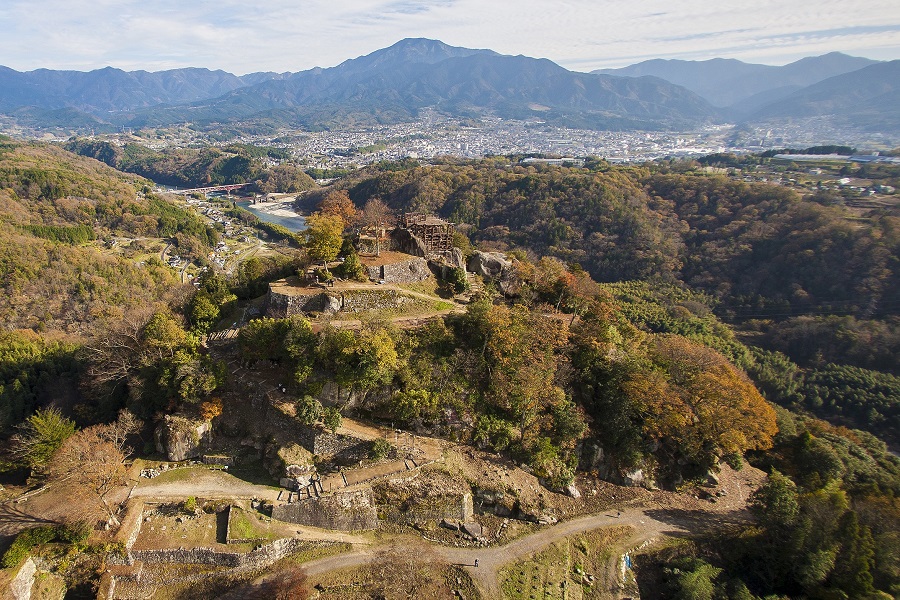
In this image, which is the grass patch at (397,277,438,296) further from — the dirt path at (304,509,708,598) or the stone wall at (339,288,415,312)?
the dirt path at (304,509,708,598)

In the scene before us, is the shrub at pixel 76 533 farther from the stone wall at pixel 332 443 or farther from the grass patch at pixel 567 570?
the grass patch at pixel 567 570

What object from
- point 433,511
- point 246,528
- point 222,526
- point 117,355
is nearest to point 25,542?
point 222,526

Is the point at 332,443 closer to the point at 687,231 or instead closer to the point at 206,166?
the point at 687,231

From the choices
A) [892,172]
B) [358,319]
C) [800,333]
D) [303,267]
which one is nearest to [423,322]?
[358,319]

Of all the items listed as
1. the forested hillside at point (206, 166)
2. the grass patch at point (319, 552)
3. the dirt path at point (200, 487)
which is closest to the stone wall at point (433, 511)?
the grass patch at point (319, 552)

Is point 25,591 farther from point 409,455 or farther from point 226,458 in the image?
point 409,455

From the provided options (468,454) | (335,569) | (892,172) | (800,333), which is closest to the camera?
(335,569)

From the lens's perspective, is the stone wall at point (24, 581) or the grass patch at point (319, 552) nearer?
the stone wall at point (24, 581)
